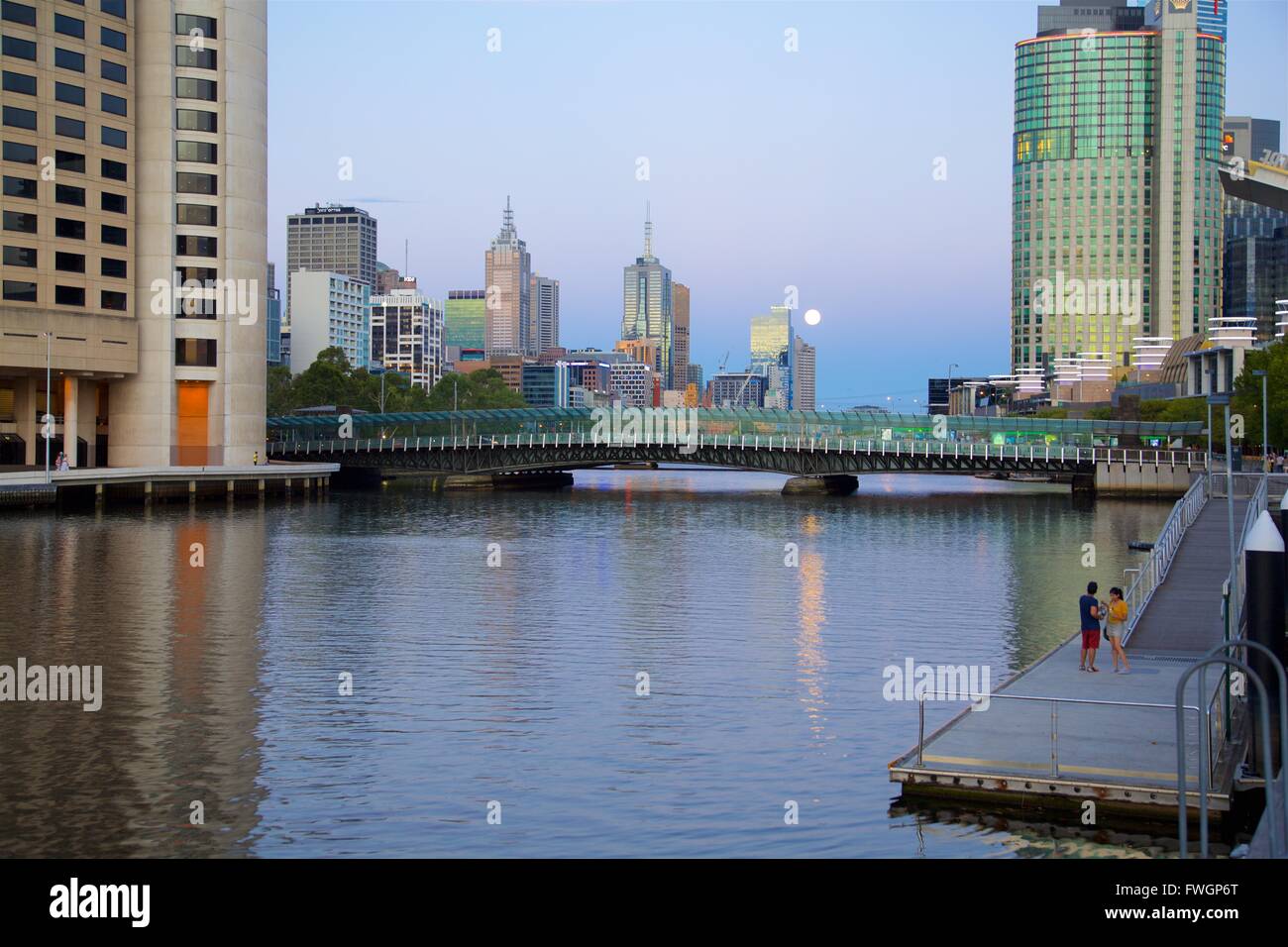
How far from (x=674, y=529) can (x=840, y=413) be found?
1953 inches

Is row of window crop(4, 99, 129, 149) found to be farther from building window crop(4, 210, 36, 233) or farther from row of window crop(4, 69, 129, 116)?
building window crop(4, 210, 36, 233)

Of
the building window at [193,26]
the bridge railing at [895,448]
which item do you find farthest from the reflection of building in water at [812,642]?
the building window at [193,26]

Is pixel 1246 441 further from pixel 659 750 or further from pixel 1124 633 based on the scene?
pixel 659 750

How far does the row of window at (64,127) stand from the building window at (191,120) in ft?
13.9

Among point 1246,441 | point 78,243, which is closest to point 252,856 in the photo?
point 78,243

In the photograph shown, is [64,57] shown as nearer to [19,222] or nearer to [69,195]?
[69,195]

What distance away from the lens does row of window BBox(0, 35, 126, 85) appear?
90.1 meters

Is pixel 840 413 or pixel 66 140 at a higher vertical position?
pixel 66 140

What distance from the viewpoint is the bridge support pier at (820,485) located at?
393ft

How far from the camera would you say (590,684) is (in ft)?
96.2

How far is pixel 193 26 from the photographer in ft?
331

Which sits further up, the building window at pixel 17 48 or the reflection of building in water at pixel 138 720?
the building window at pixel 17 48

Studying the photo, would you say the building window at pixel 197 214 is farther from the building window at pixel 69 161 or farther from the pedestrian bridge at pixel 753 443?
the pedestrian bridge at pixel 753 443

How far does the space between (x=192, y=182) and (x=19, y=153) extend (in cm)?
1351
